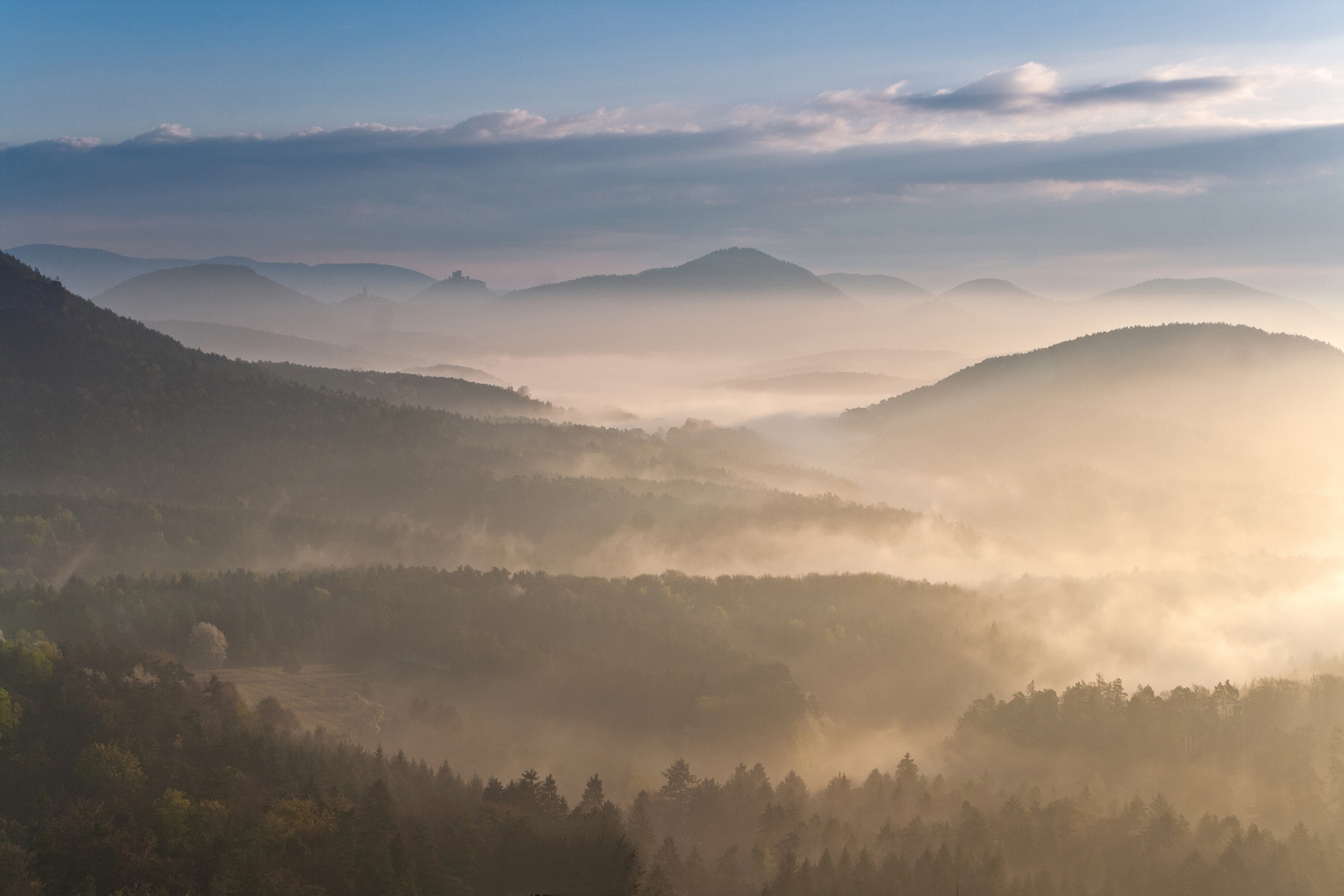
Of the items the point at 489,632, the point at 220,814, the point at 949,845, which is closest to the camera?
the point at 220,814

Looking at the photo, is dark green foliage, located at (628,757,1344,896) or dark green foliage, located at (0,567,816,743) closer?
dark green foliage, located at (628,757,1344,896)

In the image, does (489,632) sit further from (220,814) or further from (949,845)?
(220,814)

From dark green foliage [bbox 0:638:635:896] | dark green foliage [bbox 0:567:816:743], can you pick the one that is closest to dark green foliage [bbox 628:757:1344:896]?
dark green foliage [bbox 0:638:635:896]

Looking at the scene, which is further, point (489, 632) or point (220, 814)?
point (489, 632)

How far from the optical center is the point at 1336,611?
17788 centimetres

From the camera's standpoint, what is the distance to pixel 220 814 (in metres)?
59.6

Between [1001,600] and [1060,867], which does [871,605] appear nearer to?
[1001,600]

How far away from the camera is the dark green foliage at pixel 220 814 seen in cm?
5519

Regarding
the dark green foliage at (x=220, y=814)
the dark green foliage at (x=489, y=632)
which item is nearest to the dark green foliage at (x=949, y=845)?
the dark green foliage at (x=220, y=814)

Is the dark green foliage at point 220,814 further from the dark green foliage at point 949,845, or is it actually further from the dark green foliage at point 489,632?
the dark green foliage at point 489,632

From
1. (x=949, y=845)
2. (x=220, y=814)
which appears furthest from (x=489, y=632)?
(x=220, y=814)

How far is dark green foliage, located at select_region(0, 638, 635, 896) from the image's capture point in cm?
5519

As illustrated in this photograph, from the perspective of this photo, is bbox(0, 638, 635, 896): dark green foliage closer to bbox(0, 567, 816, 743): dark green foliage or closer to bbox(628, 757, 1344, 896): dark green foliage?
bbox(628, 757, 1344, 896): dark green foliage

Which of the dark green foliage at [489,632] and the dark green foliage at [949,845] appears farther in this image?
the dark green foliage at [489,632]
